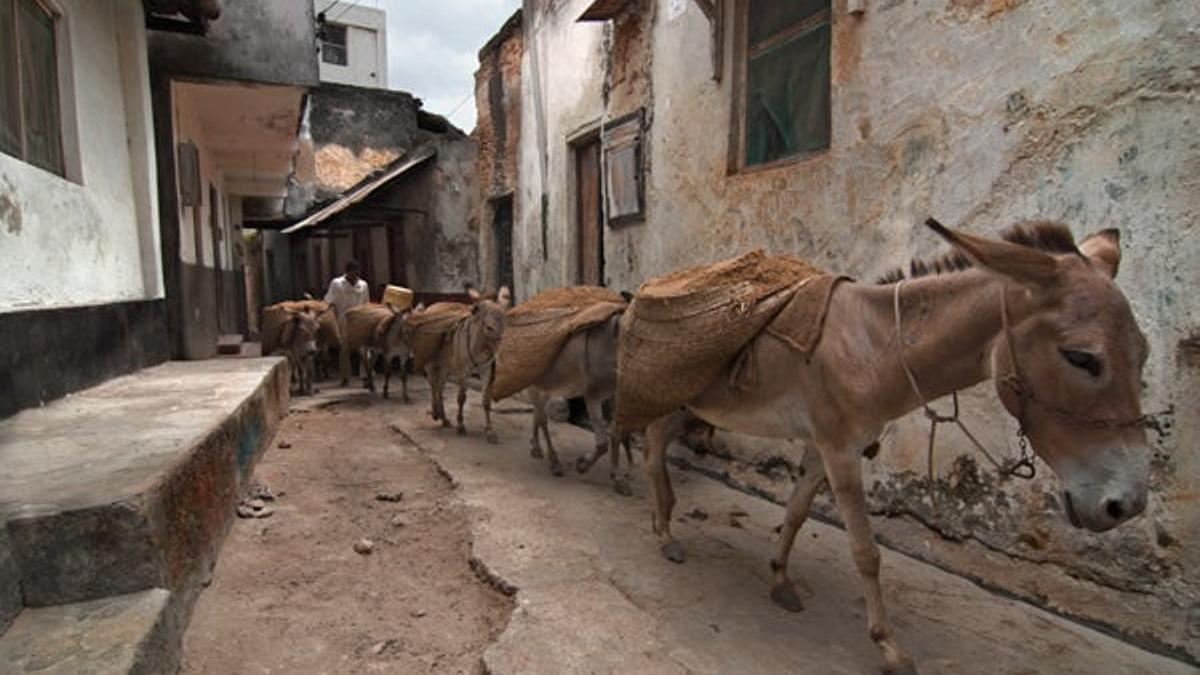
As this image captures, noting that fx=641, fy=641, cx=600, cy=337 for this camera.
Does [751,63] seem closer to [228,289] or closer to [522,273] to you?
[522,273]

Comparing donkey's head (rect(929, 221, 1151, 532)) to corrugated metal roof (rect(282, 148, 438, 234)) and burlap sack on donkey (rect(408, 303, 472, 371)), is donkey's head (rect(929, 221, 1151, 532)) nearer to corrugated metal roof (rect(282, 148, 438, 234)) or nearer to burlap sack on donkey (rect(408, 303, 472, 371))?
burlap sack on donkey (rect(408, 303, 472, 371))

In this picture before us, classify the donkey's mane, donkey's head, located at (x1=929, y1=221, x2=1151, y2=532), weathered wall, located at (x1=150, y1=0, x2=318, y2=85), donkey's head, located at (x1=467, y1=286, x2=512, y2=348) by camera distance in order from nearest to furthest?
donkey's head, located at (x1=929, y1=221, x2=1151, y2=532), the donkey's mane, weathered wall, located at (x1=150, y1=0, x2=318, y2=85), donkey's head, located at (x1=467, y1=286, x2=512, y2=348)

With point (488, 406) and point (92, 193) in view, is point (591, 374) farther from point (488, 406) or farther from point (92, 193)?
point (92, 193)

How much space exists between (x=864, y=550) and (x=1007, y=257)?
46.0 inches

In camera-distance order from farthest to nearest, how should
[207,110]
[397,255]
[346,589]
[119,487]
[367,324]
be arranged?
[397,255] < [367,324] < [207,110] < [346,589] < [119,487]

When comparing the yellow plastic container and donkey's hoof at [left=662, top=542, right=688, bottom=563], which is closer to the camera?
donkey's hoof at [left=662, top=542, right=688, bottom=563]

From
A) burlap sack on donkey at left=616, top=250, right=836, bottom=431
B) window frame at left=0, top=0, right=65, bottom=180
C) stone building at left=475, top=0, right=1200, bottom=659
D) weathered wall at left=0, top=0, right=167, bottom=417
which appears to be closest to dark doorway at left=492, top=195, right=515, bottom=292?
stone building at left=475, top=0, right=1200, bottom=659

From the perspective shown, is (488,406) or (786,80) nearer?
(786,80)

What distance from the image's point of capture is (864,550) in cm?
237

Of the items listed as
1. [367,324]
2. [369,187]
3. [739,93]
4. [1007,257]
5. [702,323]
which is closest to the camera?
[1007,257]

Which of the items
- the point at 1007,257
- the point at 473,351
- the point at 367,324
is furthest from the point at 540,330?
the point at 367,324

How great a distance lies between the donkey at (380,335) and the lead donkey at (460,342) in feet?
3.00

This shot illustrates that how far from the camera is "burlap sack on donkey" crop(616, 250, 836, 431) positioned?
9.19 feet

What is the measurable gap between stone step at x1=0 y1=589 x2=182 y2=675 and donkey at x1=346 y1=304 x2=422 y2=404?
6.71m
